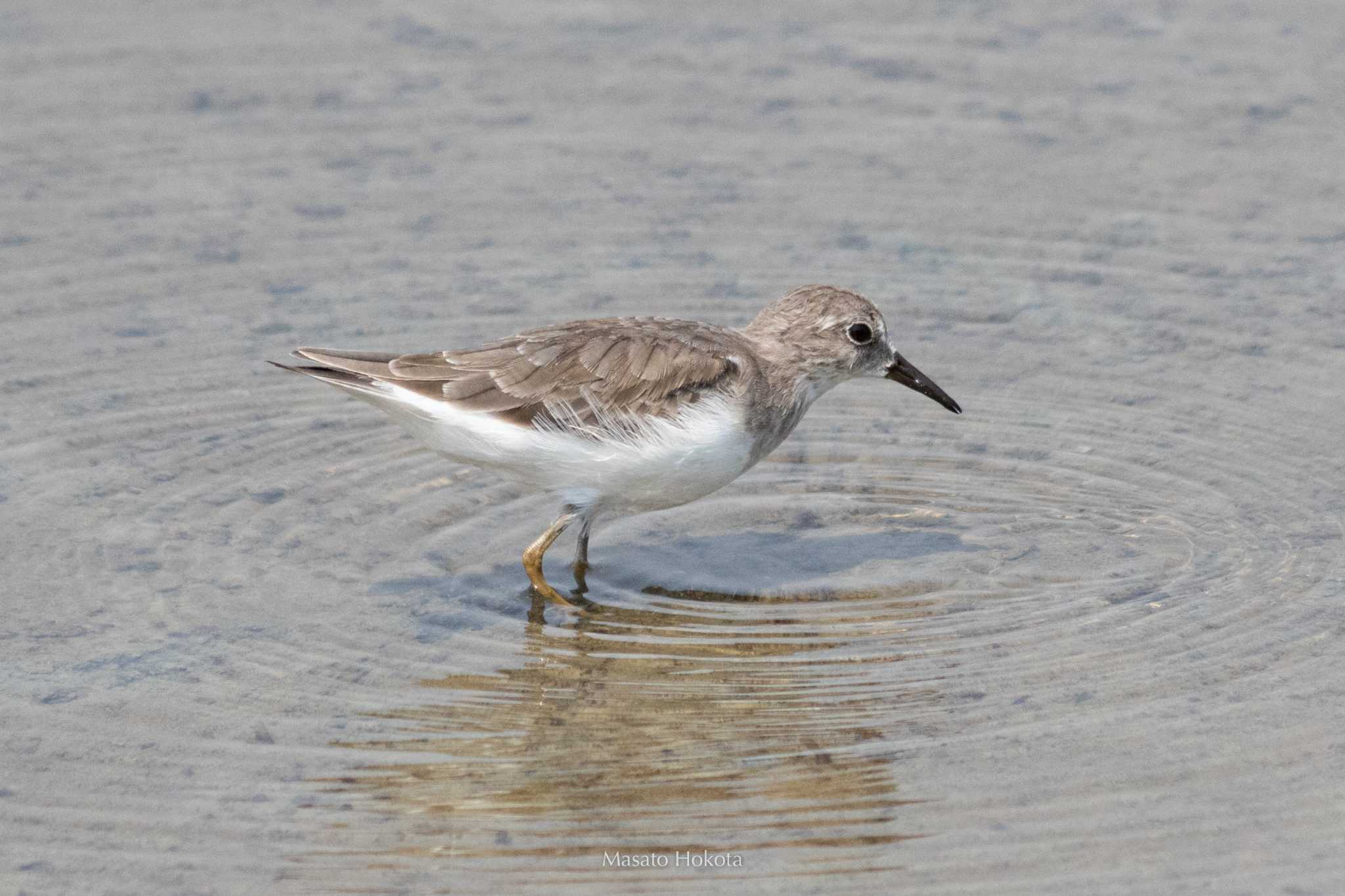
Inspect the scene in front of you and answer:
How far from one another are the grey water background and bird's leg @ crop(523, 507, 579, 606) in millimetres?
205

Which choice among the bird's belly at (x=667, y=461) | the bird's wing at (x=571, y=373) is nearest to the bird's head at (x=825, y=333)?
the bird's wing at (x=571, y=373)

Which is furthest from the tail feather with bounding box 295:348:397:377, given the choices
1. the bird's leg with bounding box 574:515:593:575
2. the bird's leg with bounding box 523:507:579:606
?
the bird's leg with bounding box 574:515:593:575

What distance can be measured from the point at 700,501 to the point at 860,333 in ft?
4.93

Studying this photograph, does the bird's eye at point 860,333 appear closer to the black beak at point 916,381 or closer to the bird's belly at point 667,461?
the black beak at point 916,381

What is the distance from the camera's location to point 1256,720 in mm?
8016

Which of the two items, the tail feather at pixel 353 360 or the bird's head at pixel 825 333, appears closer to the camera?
the tail feather at pixel 353 360

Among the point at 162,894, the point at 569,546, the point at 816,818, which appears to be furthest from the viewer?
the point at 569,546

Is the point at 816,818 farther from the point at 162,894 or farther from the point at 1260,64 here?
the point at 1260,64

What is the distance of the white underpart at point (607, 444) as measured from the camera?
9.13 m

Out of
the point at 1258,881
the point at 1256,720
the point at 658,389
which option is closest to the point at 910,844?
the point at 1258,881

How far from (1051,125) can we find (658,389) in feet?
21.3

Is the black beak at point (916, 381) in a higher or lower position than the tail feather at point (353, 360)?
lower

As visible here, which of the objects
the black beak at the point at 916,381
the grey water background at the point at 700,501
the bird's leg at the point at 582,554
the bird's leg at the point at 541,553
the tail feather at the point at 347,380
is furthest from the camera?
the black beak at the point at 916,381

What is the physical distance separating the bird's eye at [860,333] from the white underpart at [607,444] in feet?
3.18
